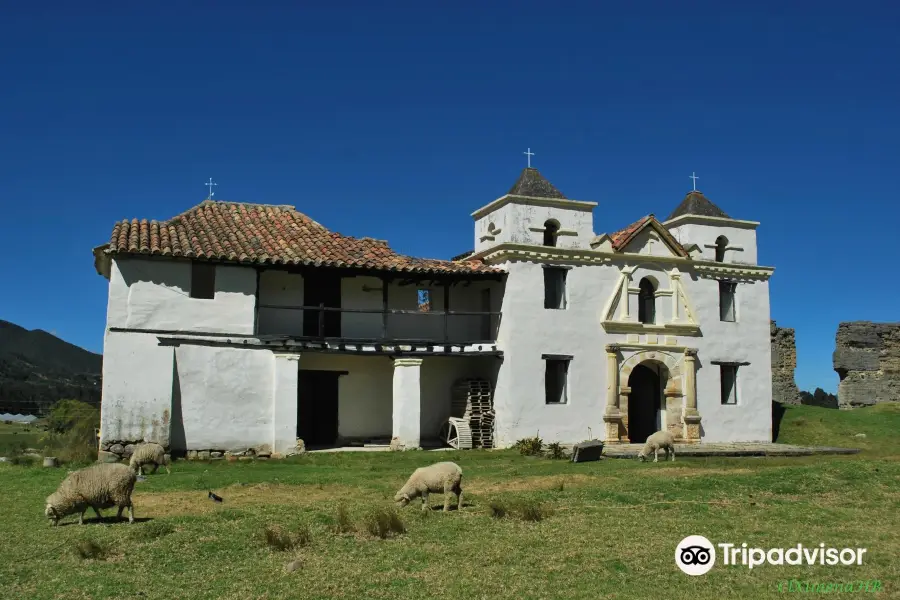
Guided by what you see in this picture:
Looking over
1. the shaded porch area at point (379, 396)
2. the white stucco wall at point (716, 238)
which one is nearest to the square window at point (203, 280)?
the shaded porch area at point (379, 396)

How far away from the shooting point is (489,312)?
26.4 metres

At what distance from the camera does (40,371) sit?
170 feet

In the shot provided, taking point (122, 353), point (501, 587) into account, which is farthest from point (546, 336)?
point (501, 587)

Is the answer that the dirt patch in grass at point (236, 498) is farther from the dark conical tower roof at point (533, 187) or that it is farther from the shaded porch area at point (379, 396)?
the dark conical tower roof at point (533, 187)

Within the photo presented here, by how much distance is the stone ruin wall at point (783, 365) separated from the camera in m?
35.2

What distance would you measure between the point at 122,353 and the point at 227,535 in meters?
12.0

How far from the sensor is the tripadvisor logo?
962 cm

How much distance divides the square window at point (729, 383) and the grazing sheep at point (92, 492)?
21.6 meters

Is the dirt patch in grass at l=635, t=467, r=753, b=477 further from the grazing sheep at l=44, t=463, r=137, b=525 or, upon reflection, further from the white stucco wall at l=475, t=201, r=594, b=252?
the grazing sheep at l=44, t=463, r=137, b=525

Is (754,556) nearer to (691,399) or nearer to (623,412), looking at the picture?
(623,412)

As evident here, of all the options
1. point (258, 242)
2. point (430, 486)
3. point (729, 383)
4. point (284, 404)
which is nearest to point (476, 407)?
point (284, 404)

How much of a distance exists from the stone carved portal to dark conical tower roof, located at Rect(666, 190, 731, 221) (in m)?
5.10

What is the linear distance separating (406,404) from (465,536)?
534 inches

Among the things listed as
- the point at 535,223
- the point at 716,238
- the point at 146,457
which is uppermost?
the point at 716,238
